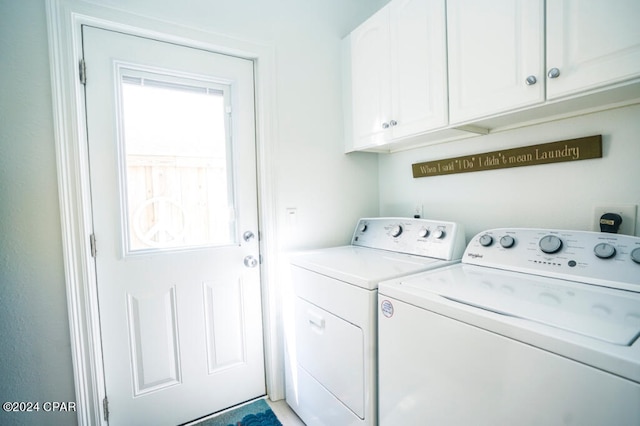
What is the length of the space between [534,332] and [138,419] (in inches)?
71.1

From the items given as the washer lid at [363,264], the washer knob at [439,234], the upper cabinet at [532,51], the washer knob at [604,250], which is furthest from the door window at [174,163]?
the washer knob at [604,250]

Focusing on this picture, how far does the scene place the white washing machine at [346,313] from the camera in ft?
3.66

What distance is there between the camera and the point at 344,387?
1226 millimetres

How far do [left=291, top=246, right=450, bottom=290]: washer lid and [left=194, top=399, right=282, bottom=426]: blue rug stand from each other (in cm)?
88

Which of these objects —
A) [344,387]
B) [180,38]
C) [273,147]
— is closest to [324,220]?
[273,147]

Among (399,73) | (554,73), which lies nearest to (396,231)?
(399,73)

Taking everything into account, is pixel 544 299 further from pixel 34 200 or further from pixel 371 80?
pixel 34 200

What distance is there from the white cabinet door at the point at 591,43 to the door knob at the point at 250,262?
5.12ft

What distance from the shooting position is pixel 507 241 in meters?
1.20

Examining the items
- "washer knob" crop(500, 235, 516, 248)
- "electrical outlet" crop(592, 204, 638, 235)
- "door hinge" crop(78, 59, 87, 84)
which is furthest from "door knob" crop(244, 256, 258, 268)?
"electrical outlet" crop(592, 204, 638, 235)

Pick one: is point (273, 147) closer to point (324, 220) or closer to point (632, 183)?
point (324, 220)

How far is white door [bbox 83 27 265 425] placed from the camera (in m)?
1.40

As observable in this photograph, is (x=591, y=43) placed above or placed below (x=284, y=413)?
above

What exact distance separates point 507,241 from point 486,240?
8cm
